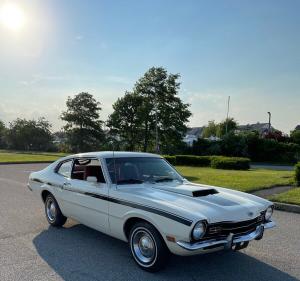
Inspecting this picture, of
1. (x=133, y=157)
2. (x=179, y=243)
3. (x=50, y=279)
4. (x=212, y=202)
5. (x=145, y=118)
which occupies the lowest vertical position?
(x=50, y=279)

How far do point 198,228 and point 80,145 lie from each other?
205ft

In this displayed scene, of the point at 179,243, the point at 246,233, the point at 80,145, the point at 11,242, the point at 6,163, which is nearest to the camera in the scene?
the point at 179,243

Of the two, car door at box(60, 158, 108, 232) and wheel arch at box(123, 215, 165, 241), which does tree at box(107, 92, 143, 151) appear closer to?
car door at box(60, 158, 108, 232)

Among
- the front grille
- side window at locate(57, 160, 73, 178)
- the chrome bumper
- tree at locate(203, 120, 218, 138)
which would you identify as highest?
tree at locate(203, 120, 218, 138)

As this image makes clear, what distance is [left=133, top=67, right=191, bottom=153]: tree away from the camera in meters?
52.8

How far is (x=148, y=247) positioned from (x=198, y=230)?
2.67 ft

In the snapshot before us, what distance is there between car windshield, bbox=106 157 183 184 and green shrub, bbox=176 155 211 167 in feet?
63.2

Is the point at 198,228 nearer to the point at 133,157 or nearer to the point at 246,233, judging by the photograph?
the point at 246,233

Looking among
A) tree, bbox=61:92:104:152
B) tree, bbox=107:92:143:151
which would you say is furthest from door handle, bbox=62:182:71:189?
Answer: tree, bbox=61:92:104:152

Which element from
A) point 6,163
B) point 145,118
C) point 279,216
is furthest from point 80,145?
point 279,216

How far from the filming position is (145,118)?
53094mm

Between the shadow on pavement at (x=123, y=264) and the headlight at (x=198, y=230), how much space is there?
607 mm

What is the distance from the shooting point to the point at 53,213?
6.92 metres

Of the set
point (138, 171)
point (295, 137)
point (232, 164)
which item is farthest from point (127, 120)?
point (138, 171)
